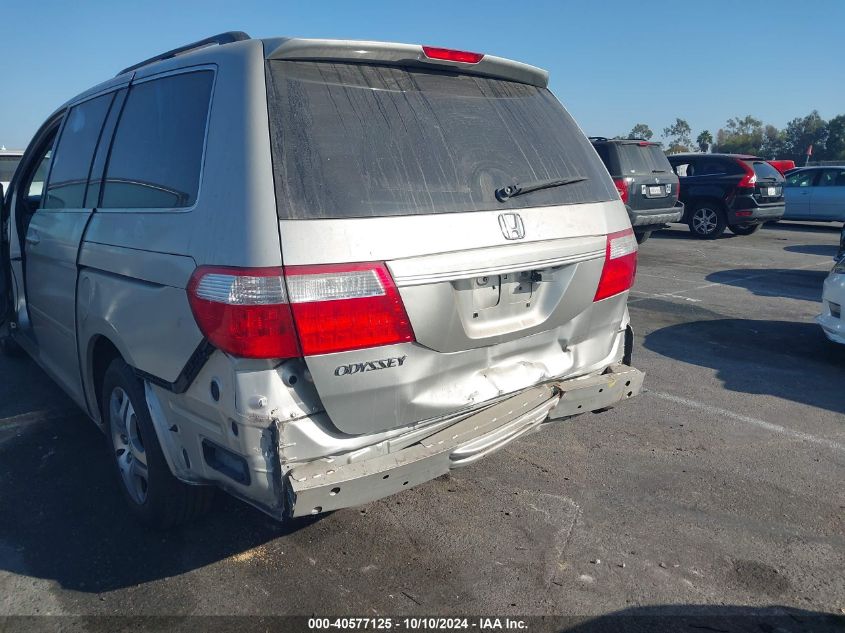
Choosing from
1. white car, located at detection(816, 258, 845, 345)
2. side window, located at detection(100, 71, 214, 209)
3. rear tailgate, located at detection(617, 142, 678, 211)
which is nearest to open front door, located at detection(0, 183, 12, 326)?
side window, located at detection(100, 71, 214, 209)

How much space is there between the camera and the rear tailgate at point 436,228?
2.58 meters

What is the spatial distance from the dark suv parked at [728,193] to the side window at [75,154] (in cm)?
1391

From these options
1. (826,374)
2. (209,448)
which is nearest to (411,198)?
(209,448)

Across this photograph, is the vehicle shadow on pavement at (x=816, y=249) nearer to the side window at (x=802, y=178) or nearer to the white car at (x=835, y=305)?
the side window at (x=802, y=178)

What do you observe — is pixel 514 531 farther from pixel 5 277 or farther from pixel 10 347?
pixel 10 347

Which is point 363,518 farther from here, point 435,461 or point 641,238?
point 641,238

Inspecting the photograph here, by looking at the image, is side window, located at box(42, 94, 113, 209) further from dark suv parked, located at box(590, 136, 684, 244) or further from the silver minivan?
dark suv parked, located at box(590, 136, 684, 244)

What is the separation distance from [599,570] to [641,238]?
12.1 m

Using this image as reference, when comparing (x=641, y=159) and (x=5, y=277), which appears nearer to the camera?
(x=5, y=277)

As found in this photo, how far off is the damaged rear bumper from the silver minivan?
10 millimetres

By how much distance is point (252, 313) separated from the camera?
245 cm

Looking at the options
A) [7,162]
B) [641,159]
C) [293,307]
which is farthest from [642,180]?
[293,307]

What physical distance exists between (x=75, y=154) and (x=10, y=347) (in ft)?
9.78

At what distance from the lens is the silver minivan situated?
251 cm
